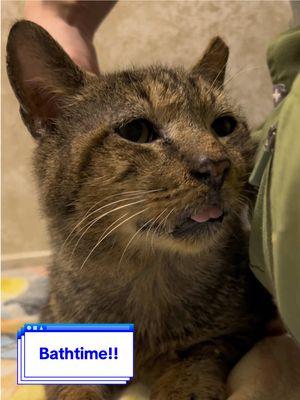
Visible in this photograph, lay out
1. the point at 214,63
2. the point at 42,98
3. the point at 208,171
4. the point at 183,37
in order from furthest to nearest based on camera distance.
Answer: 1. the point at 183,37
2. the point at 214,63
3. the point at 42,98
4. the point at 208,171

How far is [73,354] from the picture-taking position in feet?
2.68

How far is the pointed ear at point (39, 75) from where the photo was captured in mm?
941

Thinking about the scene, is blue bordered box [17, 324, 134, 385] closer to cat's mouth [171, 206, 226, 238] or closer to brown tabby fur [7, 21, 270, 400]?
brown tabby fur [7, 21, 270, 400]

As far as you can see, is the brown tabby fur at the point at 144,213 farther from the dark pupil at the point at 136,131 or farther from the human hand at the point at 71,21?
the human hand at the point at 71,21

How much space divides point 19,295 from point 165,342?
80 cm

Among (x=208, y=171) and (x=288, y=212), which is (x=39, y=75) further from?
(x=288, y=212)

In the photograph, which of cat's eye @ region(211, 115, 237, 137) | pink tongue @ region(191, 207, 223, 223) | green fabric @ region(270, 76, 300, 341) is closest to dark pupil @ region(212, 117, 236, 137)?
cat's eye @ region(211, 115, 237, 137)

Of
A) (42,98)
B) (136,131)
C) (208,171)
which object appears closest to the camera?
(208,171)

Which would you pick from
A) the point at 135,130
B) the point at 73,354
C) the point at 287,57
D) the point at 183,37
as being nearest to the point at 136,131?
the point at 135,130

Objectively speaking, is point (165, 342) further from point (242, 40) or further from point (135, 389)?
point (242, 40)

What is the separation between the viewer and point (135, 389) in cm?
92

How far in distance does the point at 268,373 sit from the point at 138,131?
1.51 ft

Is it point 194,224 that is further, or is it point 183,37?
point 183,37

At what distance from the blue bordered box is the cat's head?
0.51 feet
